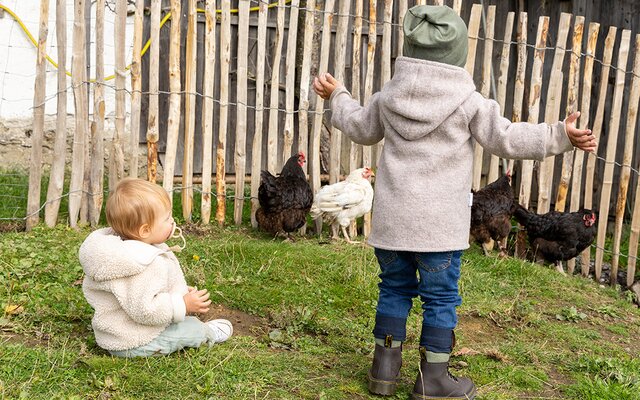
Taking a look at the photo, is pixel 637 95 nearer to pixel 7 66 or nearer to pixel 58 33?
pixel 58 33

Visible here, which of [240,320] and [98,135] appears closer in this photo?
[240,320]

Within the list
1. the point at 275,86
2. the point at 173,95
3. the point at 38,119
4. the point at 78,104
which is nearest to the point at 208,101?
the point at 173,95

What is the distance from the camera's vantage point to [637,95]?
6789mm

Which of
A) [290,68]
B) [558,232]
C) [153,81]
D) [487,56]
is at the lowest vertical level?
[558,232]

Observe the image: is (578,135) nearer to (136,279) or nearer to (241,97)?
(136,279)

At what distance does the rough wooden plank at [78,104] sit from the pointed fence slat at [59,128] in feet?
0.28

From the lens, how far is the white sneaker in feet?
13.8

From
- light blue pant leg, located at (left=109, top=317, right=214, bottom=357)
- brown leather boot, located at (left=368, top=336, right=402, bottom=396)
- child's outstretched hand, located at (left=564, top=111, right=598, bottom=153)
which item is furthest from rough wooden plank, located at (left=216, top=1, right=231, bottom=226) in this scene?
child's outstretched hand, located at (left=564, top=111, right=598, bottom=153)

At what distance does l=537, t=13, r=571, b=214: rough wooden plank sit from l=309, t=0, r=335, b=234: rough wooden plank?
196 cm

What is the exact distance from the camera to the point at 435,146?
143 inches

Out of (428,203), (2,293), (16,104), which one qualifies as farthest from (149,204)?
(16,104)

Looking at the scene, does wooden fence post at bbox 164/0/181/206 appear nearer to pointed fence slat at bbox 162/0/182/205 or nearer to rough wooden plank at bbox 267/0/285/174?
pointed fence slat at bbox 162/0/182/205

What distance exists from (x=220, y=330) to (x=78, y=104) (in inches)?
114

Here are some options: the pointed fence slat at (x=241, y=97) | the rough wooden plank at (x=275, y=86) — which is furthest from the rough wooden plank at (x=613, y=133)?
the pointed fence slat at (x=241, y=97)
